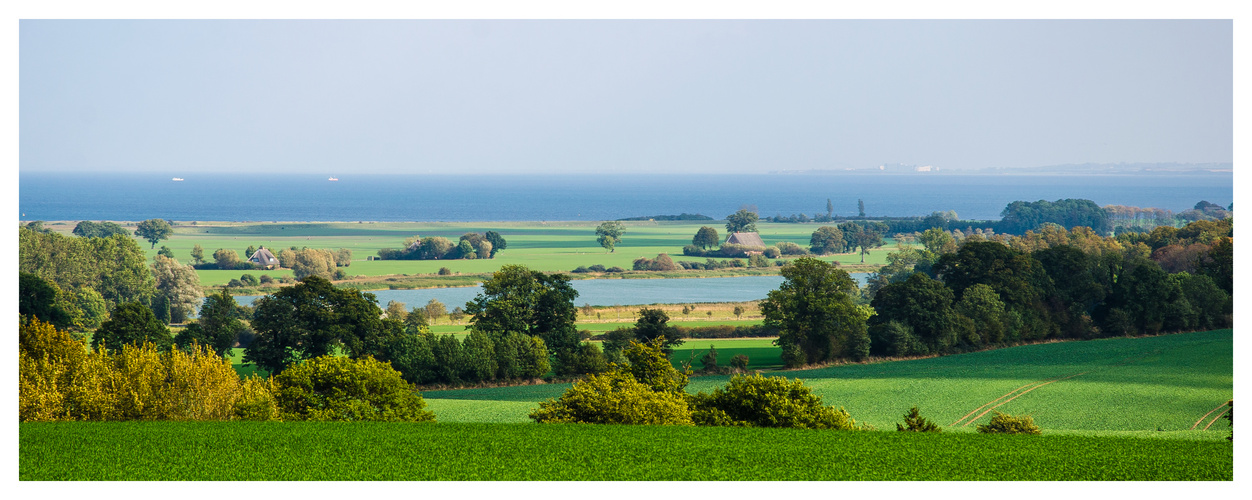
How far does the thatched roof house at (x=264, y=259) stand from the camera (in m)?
61.3

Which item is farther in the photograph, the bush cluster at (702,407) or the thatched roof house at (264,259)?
the thatched roof house at (264,259)

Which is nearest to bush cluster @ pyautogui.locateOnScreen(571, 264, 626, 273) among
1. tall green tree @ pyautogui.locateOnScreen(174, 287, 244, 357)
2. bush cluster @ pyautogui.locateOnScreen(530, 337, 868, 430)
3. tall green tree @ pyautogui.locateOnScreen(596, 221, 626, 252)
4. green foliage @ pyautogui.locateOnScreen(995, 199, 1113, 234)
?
tall green tree @ pyautogui.locateOnScreen(596, 221, 626, 252)

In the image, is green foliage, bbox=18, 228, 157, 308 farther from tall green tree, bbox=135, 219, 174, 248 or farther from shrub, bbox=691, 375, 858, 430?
shrub, bbox=691, 375, 858, 430

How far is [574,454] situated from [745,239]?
6486 cm

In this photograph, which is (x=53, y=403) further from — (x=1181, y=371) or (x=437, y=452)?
(x=1181, y=371)

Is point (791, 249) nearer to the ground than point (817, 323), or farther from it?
farther from it

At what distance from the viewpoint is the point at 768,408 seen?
1487 centimetres

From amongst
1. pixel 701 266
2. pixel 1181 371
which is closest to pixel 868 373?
pixel 1181 371

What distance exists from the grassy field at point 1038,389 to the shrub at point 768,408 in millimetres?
6975

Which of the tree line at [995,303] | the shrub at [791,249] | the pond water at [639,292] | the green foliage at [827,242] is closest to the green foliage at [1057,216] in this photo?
the green foliage at [827,242]

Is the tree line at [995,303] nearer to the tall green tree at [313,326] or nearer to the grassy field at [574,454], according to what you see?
the tall green tree at [313,326]

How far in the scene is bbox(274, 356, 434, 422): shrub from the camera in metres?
15.7

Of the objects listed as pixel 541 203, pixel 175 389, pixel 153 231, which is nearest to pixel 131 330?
pixel 175 389

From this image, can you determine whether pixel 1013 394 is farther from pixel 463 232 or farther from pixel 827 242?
pixel 463 232
